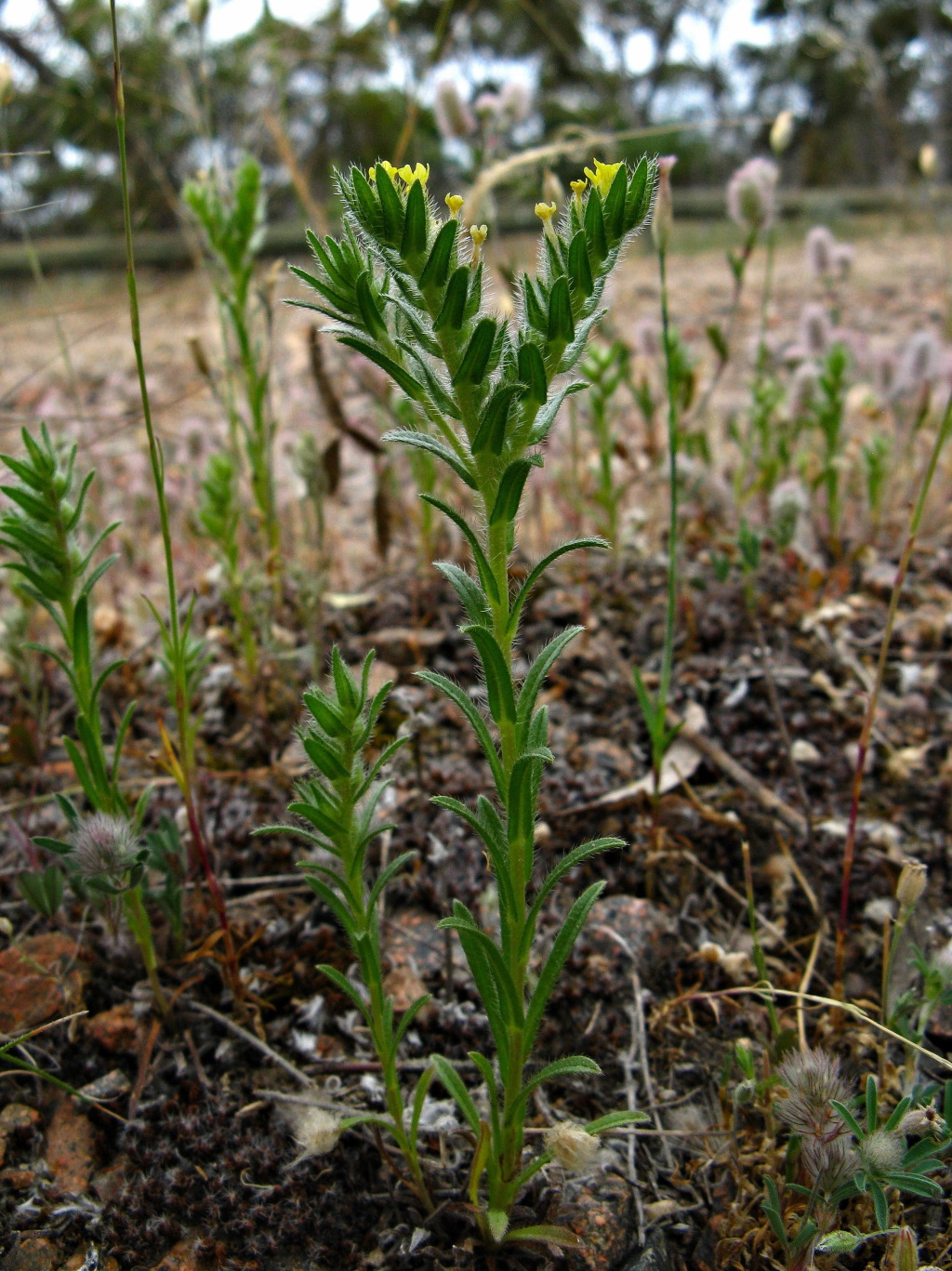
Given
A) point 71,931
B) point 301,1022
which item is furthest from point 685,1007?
point 71,931

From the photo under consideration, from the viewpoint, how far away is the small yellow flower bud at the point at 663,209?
1.62m

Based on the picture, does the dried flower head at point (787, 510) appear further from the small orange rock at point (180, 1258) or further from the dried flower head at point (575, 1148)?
the small orange rock at point (180, 1258)

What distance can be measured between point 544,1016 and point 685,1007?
0.27 m

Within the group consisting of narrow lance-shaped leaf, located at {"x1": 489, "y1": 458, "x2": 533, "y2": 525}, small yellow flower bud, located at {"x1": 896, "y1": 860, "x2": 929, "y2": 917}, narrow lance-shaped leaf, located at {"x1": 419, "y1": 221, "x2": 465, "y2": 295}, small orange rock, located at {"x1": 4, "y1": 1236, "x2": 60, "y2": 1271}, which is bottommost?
small orange rock, located at {"x1": 4, "y1": 1236, "x2": 60, "y2": 1271}

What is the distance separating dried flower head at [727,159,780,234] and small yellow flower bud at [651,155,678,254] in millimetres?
1135

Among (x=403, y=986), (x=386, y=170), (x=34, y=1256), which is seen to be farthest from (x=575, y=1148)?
(x=386, y=170)

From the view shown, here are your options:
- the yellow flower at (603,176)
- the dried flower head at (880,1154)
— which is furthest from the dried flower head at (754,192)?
the dried flower head at (880,1154)

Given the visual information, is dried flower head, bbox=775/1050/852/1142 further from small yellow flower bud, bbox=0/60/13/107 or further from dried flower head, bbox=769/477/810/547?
small yellow flower bud, bbox=0/60/13/107

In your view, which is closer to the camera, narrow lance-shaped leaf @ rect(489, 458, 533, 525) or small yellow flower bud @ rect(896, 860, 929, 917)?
narrow lance-shaped leaf @ rect(489, 458, 533, 525)

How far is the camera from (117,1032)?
157cm

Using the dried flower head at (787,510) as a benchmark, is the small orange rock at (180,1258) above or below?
below

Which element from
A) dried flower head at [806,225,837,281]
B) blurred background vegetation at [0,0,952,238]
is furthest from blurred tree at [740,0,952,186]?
dried flower head at [806,225,837,281]

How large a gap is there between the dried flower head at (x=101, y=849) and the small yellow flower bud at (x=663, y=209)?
1400 millimetres

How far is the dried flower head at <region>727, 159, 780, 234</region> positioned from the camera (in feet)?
9.03
